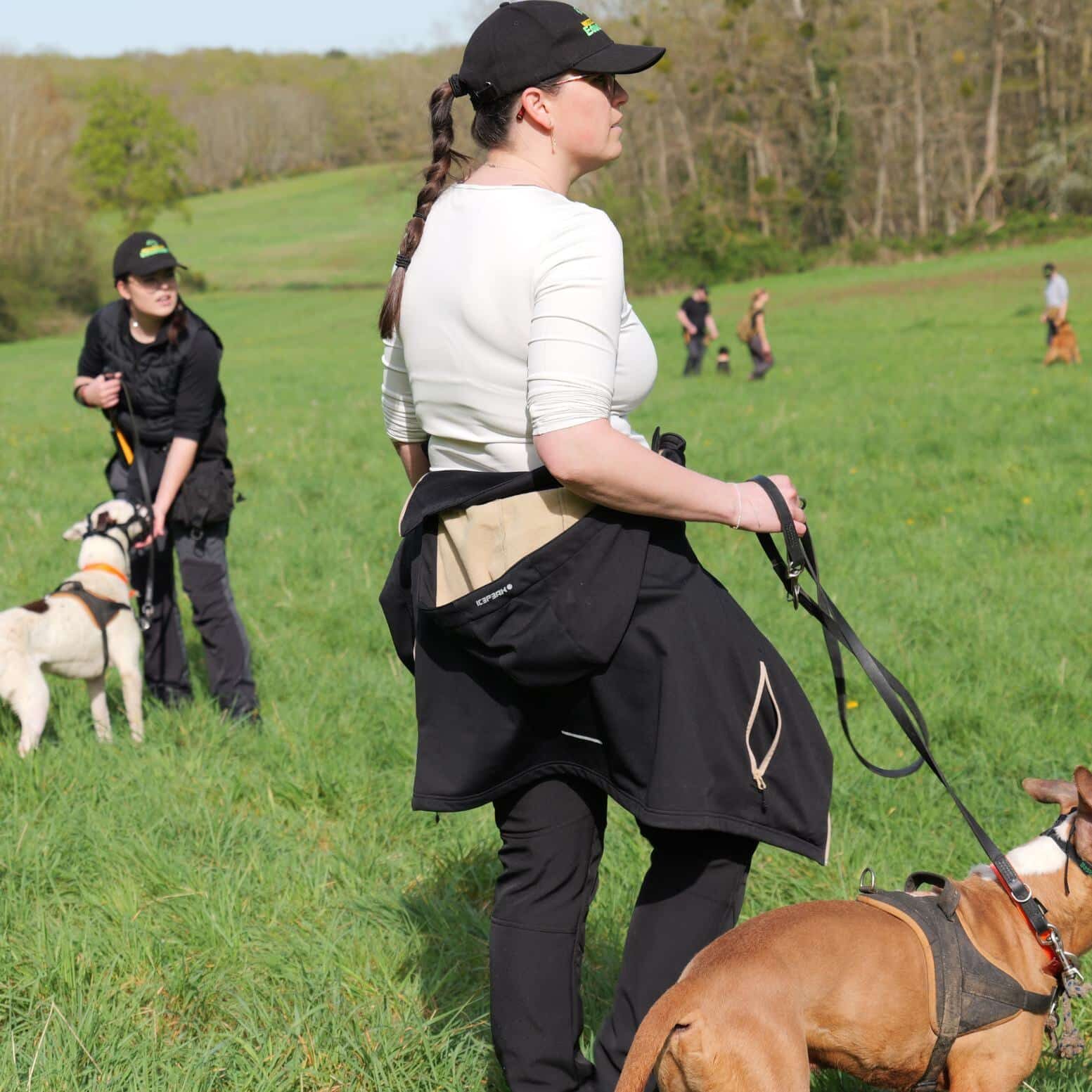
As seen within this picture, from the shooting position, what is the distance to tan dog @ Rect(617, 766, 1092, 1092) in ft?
6.66

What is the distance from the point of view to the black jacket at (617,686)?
2.16 m

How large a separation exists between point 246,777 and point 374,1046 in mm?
1746

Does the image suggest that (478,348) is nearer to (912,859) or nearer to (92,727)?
(912,859)

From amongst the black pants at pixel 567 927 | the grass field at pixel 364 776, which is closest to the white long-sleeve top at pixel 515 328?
the black pants at pixel 567 927

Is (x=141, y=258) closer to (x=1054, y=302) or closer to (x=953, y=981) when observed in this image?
(x=953, y=981)

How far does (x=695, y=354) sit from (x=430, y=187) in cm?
1793

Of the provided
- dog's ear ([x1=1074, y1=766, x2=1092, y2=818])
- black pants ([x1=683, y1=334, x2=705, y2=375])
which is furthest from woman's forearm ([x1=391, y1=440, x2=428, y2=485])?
black pants ([x1=683, y1=334, x2=705, y2=375])

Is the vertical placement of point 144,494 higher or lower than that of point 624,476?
lower

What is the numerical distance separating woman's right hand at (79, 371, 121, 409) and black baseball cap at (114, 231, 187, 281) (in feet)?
Answer: 1.47

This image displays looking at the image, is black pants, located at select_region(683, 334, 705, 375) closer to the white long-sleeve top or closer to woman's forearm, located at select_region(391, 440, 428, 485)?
woman's forearm, located at select_region(391, 440, 428, 485)

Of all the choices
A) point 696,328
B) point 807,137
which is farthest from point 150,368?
point 807,137

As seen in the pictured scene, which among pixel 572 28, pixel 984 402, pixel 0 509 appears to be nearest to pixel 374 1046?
pixel 572 28

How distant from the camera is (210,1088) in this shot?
277 cm

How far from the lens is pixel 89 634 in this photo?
17.0ft
